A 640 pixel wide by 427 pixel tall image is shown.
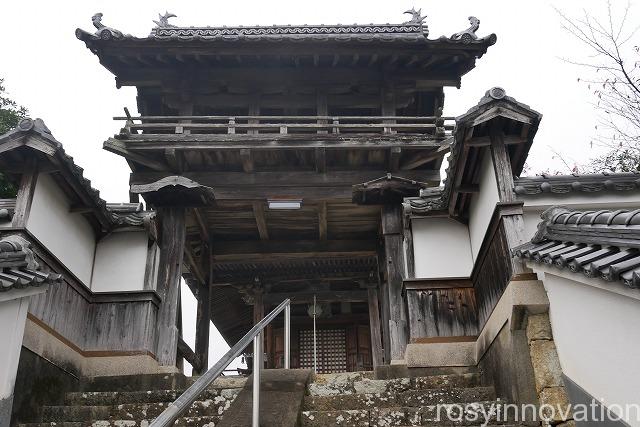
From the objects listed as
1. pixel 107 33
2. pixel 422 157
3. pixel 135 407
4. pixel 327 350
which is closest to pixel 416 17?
pixel 422 157

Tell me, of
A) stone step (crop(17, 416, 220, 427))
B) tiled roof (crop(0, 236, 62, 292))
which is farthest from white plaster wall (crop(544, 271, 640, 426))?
tiled roof (crop(0, 236, 62, 292))

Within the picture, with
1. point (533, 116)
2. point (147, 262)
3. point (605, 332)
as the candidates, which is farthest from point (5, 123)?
point (605, 332)

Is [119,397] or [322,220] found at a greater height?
[322,220]

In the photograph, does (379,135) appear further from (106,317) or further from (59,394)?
(59,394)

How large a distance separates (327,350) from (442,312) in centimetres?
913

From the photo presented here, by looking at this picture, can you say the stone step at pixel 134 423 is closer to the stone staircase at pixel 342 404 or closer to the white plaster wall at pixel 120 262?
the stone staircase at pixel 342 404

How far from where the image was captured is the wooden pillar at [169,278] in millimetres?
9031

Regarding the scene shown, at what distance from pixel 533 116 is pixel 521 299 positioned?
219cm

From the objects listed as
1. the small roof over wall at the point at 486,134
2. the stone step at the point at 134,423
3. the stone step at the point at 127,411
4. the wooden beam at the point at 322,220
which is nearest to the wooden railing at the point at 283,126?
the wooden beam at the point at 322,220

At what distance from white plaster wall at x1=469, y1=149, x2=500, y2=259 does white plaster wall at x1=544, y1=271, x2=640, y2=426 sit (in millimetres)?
1640

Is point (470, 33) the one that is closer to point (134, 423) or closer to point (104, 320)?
point (104, 320)

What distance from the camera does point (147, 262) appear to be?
30.0 ft

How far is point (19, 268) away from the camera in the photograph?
5.31 m

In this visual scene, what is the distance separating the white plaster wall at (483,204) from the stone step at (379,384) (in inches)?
74.3
